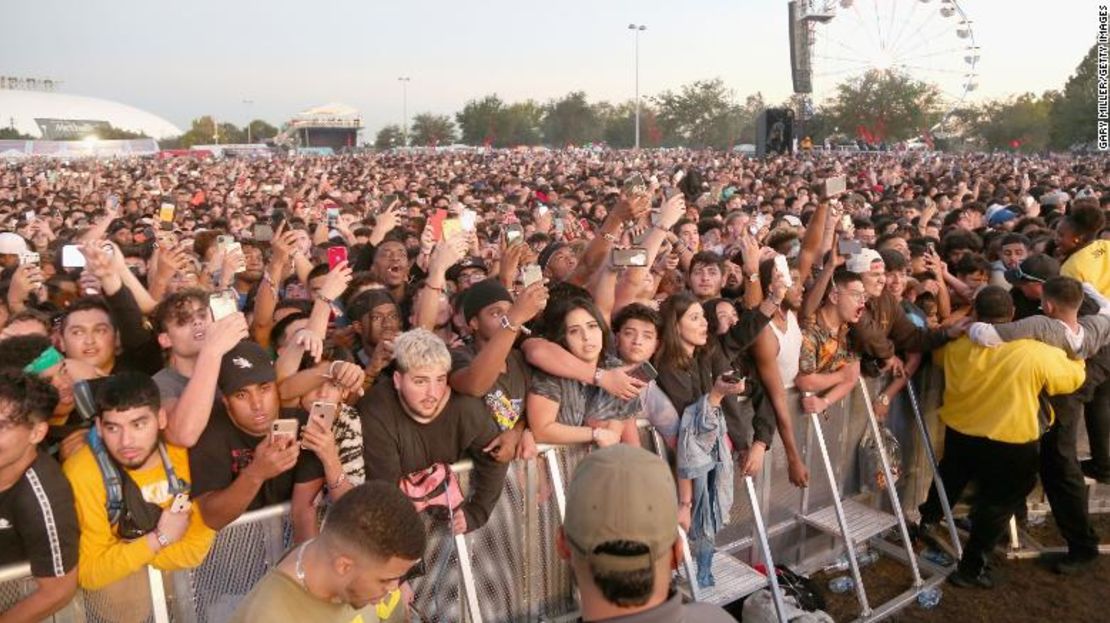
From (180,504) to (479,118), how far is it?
3468 inches

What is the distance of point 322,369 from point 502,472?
890 mm

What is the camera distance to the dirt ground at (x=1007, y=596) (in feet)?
15.1

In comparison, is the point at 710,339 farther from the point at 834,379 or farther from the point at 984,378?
the point at 984,378

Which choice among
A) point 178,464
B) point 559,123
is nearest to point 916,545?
point 178,464

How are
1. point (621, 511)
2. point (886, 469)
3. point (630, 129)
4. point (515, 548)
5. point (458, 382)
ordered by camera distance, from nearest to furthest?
1. point (621, 511)
2. point (458, 382)
3. point (515, 548)
4. point (886, 469)
5. point (630, 129)

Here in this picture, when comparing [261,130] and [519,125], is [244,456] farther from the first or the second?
[261,130]

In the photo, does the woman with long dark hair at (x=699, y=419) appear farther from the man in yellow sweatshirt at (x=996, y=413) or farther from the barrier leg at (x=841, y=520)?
the man in yellow sweatshirt at (x=996, y=413)

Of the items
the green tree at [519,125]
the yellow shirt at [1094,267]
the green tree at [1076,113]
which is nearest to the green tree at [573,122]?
the green tree at [519,125]

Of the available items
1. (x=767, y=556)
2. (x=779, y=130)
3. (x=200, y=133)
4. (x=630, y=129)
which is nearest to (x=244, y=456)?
(x=767, y=556)

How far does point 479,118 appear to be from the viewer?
87.7 m

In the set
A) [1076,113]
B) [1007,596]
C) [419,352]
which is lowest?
[1007,596]

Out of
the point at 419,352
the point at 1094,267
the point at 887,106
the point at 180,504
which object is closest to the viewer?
the point at 180,504

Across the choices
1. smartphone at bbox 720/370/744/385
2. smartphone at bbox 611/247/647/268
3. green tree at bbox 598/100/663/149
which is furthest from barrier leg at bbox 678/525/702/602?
green tree at bbox 598/100/663/149

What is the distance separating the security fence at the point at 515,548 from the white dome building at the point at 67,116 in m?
117
